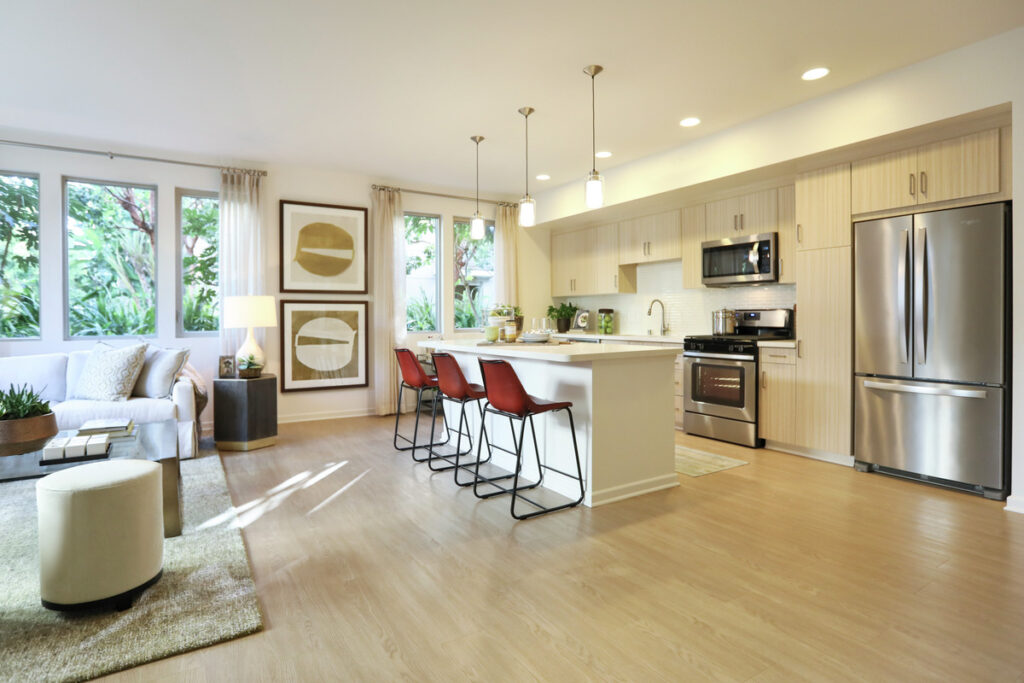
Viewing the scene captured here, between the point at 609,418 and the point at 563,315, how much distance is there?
4.28 m

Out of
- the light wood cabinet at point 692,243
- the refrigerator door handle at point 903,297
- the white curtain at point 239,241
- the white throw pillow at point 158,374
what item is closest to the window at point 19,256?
the white throw pillow at point 158,374

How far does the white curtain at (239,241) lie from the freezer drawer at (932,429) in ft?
18.5

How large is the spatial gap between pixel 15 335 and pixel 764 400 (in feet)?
21.9

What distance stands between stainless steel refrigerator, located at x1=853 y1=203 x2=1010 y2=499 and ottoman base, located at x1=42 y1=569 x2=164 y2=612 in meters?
4.59

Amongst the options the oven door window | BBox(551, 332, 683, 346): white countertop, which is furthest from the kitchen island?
BBox(551, 332, 683, 346): white countertop

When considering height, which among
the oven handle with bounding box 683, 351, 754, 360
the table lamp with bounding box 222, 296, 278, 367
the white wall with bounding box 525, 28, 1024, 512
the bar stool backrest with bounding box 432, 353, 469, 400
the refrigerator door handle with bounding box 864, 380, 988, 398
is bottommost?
the refrigerator door handle with bounding box 864, 380, 988, 398

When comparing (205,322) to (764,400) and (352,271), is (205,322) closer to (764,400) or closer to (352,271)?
(352,271)

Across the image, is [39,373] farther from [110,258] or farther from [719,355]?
[719,355]

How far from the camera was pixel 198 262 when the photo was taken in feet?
18.5

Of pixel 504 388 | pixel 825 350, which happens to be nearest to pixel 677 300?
pixel 825 350

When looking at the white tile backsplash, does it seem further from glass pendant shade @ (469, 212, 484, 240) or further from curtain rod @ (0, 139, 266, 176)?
curtain rod @ (0, 139, 266, 176)

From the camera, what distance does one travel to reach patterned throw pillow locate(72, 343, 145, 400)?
14.3 feet

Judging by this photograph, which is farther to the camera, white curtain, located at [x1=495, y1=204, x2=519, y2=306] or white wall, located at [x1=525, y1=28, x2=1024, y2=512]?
white curtain, located at [x1=495, y1=204, x2=519, y2=306]

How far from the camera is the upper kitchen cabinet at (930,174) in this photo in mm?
3451
